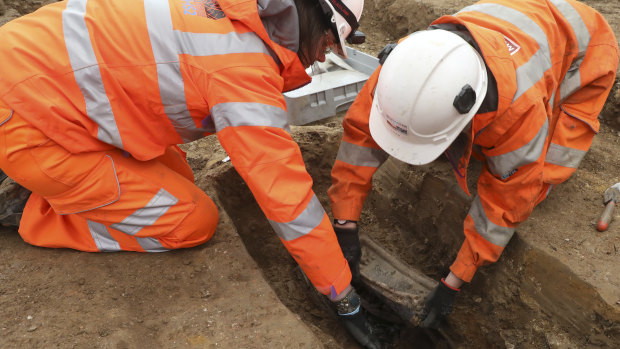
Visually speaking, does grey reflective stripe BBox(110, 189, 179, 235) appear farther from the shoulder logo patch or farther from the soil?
the shoulder logo patch

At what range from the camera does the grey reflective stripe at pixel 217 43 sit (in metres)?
1.95

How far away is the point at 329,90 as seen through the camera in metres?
4.19

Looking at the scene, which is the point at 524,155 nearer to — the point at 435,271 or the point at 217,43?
the point at 435,271

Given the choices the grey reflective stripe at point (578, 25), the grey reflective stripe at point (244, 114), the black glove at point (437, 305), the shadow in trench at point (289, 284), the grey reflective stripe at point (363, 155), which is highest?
the grey reflective stripe at point (244, 114)

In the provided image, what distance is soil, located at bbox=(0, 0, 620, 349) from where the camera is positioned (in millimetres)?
2287

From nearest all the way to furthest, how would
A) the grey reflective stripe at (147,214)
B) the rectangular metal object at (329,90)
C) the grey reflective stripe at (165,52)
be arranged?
the grey reflective stripe at (165,52), the grey reflective stripe at (147,214), the rectangular metal object at (329,90)

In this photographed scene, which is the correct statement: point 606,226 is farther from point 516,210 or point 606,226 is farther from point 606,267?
point 516,210

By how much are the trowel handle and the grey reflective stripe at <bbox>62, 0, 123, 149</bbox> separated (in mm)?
2696

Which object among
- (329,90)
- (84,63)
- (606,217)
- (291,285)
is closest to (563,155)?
(606,217)

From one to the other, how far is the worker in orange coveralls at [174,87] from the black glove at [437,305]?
1.96ft

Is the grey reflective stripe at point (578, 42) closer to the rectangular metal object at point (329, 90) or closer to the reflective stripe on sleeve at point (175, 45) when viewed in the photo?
the reflective stripe on sleeve at point (175, 45)

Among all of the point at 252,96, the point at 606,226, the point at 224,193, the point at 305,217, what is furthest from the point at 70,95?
the point at 606,226

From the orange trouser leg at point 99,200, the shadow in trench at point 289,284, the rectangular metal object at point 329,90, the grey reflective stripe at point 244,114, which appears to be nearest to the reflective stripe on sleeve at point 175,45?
the grey reflective stripe at point 244,114

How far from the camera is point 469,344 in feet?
9.32
